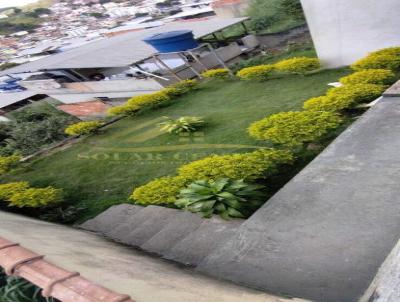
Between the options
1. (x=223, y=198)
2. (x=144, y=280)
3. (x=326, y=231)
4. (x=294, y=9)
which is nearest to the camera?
(x=144, y=280)

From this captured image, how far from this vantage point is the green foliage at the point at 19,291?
88.7 inches

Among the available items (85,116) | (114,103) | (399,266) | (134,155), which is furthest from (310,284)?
(85,116)

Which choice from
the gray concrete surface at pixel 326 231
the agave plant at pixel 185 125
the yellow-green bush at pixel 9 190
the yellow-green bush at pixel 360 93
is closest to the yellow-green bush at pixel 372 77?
the yellow-green bush at pixel 360 93

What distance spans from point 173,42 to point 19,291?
37.3ft

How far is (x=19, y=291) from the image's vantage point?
228cm

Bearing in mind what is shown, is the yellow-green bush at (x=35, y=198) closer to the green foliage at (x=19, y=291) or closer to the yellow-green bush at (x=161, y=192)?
the yellow-green bush at (x=161, y=192)

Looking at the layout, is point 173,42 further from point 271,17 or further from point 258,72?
point 271,17

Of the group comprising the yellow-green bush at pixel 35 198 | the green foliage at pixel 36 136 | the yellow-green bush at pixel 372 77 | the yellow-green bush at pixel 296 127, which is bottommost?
the green foliage at pixel 36 136

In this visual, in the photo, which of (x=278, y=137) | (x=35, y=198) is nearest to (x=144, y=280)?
(x=278, y=137)

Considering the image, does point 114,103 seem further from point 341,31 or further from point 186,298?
point 186,298

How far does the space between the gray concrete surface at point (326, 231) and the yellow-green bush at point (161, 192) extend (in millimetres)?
1633

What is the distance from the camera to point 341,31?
30.4 ft

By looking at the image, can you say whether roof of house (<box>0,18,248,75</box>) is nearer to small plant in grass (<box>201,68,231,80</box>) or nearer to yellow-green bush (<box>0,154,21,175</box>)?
small plant in grass (<box>201,68,231,80</box>)

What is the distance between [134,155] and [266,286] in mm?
5811
